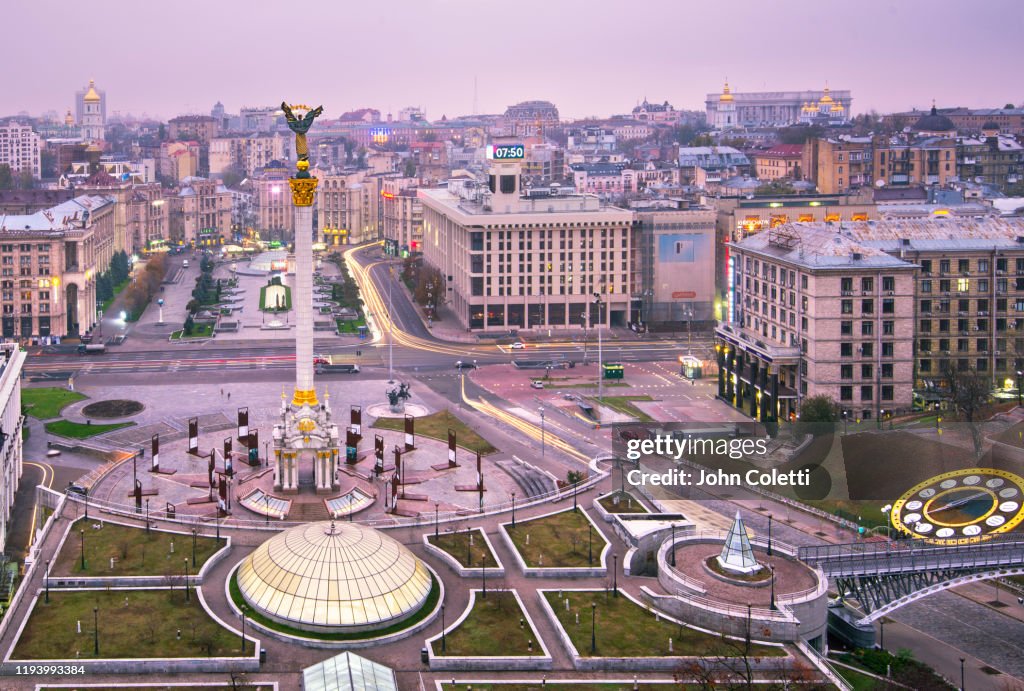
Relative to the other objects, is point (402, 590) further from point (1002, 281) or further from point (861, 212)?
point (861, 212)

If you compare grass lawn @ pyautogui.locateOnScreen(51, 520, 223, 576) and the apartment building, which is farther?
the apartment building

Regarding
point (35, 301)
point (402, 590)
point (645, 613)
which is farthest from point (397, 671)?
point (35, 301)

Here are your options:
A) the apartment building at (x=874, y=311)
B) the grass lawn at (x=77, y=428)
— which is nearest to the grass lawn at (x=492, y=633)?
the apartment building at (x=874, y=311)

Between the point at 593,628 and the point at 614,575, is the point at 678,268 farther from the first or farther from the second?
the point at 593,628

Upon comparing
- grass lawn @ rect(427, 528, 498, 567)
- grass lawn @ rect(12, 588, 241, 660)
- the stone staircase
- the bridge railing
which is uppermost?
the bridge railing

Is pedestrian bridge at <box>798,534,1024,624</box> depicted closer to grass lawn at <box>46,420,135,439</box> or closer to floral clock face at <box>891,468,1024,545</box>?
floral clock face at <box>891,468,1024,545</box>

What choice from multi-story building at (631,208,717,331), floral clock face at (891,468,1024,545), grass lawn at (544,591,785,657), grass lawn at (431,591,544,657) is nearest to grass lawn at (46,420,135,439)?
grass lawn at (431,591,544,657)
